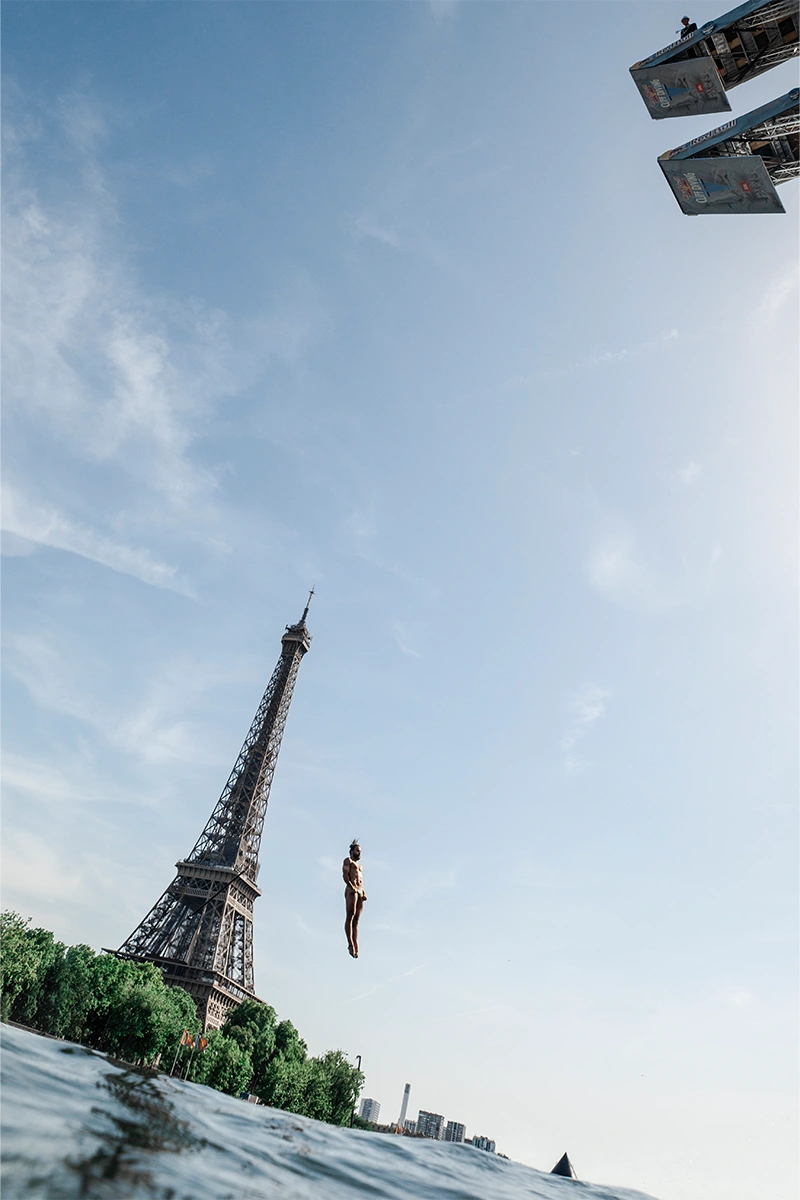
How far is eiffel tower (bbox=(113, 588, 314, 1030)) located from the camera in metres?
78.6

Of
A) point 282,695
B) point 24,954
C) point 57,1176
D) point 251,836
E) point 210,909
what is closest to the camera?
point 57,1176

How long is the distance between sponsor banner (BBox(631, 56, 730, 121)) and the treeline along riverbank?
225 ft

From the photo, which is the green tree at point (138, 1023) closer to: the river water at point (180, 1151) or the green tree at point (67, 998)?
the green tree at point (67, 998)

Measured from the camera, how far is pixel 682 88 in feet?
90.4

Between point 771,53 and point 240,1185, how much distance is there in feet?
123

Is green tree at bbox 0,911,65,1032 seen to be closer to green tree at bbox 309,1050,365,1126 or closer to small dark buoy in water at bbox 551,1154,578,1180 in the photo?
green tree at bbox 309,1050,365,1126

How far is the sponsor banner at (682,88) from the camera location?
26922mm

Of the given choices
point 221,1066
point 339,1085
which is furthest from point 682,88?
point 339,1085

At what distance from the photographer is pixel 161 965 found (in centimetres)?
7888

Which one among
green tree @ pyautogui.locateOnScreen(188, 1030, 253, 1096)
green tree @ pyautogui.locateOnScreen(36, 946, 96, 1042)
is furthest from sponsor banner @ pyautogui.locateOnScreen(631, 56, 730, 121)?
green tree @ pyautogui.locateOnScreen(188, 1030, 253, 1096)

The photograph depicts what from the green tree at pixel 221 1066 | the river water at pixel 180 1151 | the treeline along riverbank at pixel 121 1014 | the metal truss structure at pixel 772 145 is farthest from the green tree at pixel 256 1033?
the metal truss structure at pixel 772 145

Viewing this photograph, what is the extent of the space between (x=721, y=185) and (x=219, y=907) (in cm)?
8987

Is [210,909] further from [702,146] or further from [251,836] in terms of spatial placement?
[702,146]

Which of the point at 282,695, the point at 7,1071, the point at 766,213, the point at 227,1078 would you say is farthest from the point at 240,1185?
the point at 282,695
